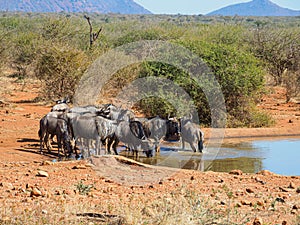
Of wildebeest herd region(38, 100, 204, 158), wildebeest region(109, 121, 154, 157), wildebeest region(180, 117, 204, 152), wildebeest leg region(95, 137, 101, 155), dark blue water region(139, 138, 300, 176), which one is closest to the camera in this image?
dark blue water region(139, 138, 300, 176)

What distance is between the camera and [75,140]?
544 inches

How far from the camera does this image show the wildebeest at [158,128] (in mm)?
15502

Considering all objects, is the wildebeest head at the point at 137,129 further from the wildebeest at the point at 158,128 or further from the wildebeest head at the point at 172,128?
the wildebeest head at the point at 172,128

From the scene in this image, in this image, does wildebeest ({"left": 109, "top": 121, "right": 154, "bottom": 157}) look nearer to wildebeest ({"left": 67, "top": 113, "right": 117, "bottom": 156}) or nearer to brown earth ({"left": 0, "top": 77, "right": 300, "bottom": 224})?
wildebeest ({"left": 67, "top": 113, "right": 117, "bottom": 156})

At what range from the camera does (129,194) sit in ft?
28.6

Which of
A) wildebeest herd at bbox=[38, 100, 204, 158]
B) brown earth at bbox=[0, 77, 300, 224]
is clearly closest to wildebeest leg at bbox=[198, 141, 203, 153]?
wildebeest herd at bbox=[38, 100, 204, 158]

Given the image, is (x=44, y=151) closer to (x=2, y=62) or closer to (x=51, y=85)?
(x=51, y=85)

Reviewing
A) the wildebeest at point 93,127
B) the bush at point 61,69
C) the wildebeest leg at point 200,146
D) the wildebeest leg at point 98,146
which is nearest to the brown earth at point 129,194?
the wildebeest at point 93,127

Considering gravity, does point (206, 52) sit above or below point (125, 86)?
above

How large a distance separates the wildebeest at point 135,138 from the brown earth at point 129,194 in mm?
1827

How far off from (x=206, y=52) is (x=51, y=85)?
717 cm

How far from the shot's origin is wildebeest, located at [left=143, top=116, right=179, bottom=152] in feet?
50.9

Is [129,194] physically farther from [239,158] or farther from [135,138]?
[239,158]

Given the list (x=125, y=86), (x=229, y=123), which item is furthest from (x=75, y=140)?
(x=125, y=86)
